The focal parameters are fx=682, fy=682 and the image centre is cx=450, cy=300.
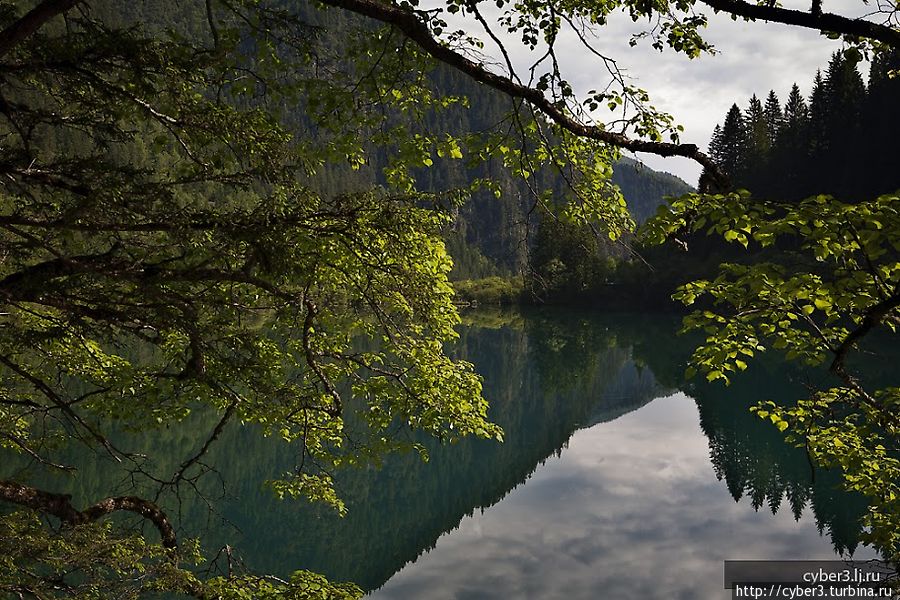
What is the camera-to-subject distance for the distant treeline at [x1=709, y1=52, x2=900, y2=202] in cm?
5053

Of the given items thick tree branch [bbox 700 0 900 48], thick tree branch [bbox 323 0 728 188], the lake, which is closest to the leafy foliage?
thick tree branch [bbox 323 0 728 188]

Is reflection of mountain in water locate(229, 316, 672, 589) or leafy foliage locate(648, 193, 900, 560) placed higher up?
leafy foliage locate(648, 193, 900, 560)

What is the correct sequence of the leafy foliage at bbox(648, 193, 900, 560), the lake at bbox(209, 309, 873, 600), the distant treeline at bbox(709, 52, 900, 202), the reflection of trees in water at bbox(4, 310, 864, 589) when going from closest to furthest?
the leafy foliage at bbox(648, 193, 900, 560), the lake at bbox(209, 309, 873, 600), the reflection of trees in water at bbox(4, 310, 864, 589), the distant treeline at bbox(709, 52, 900, 202)

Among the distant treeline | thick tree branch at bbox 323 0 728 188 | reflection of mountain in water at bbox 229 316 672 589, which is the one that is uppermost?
the distant treeline

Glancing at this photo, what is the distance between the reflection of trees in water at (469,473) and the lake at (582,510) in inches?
3.0

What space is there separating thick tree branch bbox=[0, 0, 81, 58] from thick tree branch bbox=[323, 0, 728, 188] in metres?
1.39

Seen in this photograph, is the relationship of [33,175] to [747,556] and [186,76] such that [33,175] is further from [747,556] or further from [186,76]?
[747,556]

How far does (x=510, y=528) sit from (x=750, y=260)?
4093 cm

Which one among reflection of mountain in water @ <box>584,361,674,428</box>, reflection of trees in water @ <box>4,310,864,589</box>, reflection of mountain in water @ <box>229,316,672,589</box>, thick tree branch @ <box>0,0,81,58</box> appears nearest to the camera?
thick tree branch @ <box>0,0,81,58</box>

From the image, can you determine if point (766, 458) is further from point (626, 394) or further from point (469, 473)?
point (626, 394)

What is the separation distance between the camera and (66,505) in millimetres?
4891

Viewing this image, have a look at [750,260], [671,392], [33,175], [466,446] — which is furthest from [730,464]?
[750,260]

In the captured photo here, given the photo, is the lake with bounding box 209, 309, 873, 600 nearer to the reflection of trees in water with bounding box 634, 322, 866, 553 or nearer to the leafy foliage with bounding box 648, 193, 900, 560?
the reflection of trees in water with bounding box 634, 322, 866, 553

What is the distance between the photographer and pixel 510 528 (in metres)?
17.6
